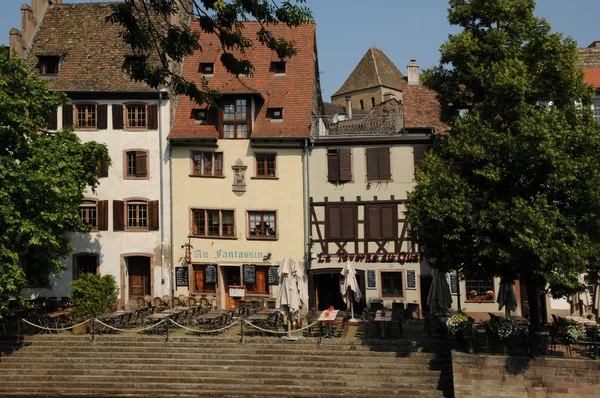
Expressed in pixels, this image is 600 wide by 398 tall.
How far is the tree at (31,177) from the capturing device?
22234mm

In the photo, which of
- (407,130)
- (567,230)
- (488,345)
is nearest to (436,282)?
(488,345)

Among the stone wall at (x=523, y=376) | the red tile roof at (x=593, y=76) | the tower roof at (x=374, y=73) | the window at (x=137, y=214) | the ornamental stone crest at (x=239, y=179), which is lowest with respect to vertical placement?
the stone wall at (x=523, y=376)

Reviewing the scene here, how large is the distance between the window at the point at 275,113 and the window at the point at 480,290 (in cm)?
1140

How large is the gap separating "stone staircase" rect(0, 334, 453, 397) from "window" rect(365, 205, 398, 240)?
835 centimetres

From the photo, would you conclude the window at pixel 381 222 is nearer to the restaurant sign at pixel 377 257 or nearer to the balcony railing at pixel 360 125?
the restaurant sign at pixel 377 257

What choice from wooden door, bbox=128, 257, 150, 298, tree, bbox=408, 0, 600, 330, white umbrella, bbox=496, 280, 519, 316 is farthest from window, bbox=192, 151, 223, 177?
Answer: white umbrella, bbox=496, 280, 519, 316

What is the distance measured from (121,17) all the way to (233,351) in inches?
572

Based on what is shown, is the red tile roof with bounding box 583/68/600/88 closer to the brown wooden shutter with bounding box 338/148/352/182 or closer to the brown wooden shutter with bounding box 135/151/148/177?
the brown wooden shutter with bounding box 338/148/352/182

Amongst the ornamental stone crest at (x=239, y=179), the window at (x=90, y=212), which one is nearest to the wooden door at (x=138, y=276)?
the window at (x=90, y=212)

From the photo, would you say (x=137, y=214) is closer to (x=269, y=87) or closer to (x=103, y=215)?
(x=103, y=215)

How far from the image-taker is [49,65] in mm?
32438

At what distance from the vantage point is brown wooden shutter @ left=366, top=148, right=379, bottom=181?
29859 mm

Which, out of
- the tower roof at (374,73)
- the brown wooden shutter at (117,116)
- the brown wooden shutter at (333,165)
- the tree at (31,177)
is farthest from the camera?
the tower roof at (374,73)

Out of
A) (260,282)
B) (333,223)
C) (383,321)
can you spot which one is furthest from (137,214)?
(383,321)
